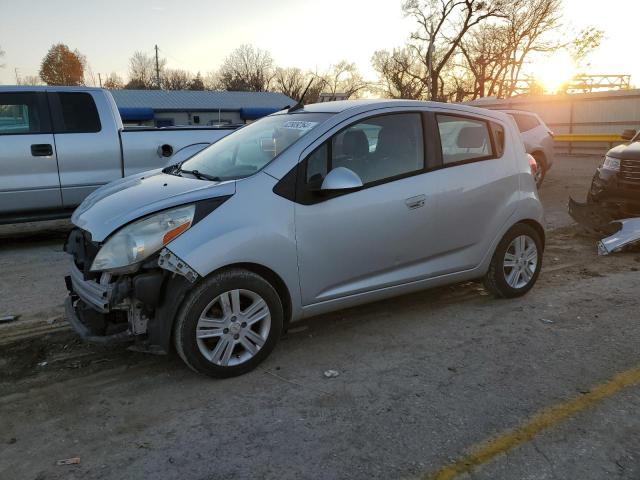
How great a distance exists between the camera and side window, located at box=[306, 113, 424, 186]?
3.84 meters

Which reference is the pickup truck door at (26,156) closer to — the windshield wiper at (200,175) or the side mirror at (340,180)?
the windshield wiper at (200,175)

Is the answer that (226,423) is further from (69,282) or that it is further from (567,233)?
(567,233)

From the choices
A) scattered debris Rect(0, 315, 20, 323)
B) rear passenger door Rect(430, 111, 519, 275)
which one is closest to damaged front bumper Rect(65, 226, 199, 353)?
scattered debris Rect(0, 315, 20, 323)

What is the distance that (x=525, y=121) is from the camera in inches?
484

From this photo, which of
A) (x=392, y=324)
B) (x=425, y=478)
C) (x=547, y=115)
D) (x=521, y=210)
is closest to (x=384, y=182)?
(x=392, y=324)

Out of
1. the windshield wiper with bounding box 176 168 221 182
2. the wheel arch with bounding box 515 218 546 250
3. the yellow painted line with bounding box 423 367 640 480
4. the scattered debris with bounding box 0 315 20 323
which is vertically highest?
the windshield wiper with bounding box 176 168 221 182

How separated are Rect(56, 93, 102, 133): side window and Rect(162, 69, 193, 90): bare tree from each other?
239ft

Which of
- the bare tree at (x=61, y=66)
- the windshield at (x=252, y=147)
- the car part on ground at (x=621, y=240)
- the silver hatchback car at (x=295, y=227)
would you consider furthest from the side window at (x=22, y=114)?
the bare tree at (x=61, y=66)

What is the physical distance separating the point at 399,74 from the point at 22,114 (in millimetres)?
48476

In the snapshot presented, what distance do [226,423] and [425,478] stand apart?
1.13 m

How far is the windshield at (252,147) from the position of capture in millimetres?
3898

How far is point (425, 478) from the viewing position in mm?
2523

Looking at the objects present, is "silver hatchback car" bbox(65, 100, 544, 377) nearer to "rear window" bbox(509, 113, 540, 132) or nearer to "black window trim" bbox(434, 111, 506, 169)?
"black window trim" bbox(434, 111, 506, 169)

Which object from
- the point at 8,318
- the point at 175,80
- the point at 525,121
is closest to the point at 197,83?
the point at 175,80
